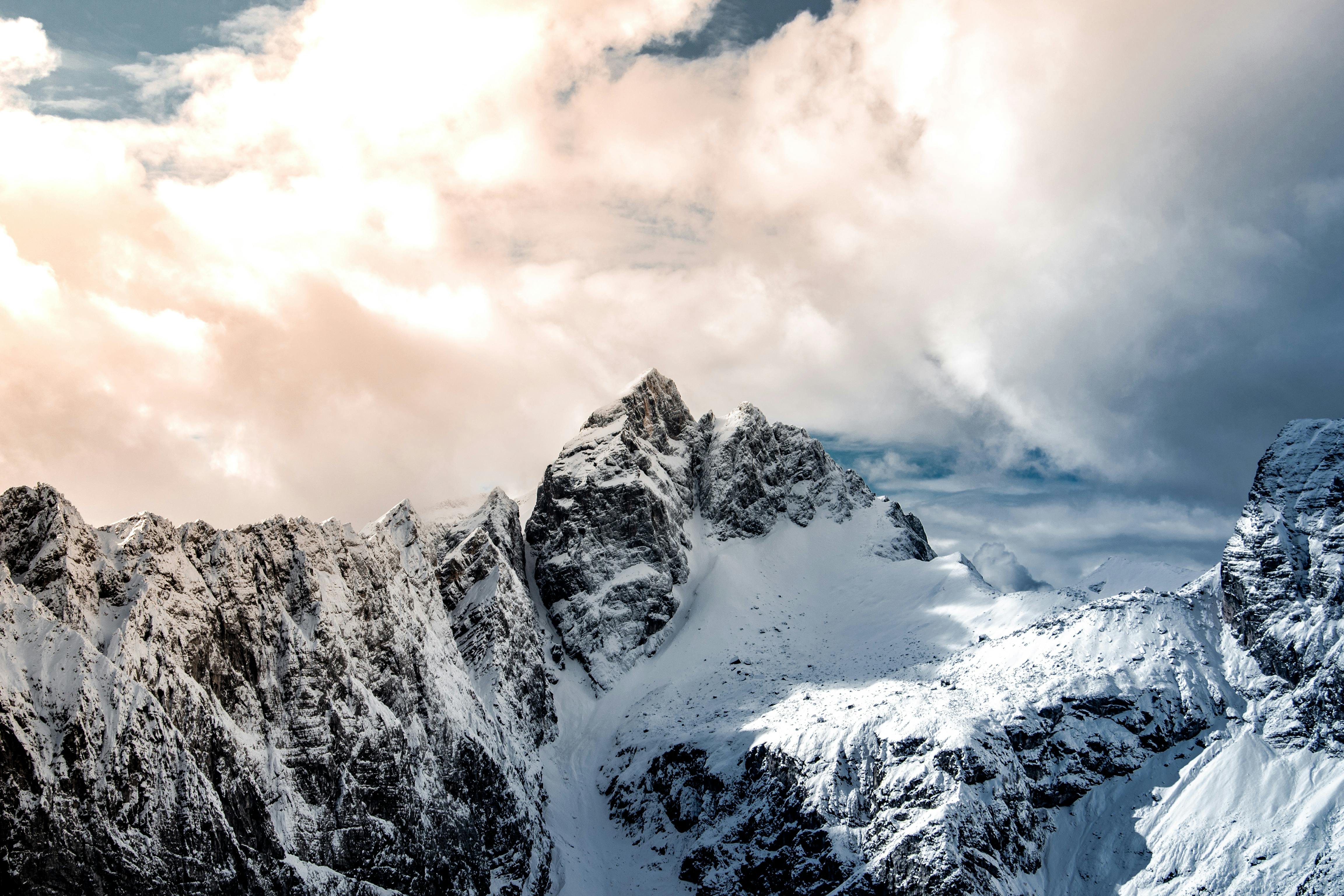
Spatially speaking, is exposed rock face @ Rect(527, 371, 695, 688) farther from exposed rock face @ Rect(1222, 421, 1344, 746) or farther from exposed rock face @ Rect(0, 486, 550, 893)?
exposed rock face @ Rect(1222, 421, 1344, 746)

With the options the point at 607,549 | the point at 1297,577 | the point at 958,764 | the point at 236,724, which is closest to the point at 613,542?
the point at 607,549

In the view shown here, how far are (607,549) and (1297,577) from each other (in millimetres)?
110317

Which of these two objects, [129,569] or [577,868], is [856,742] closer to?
[577,868]

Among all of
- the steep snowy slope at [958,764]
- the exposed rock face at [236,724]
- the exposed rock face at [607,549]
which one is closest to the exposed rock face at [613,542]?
the exposed rock face at [607,549]

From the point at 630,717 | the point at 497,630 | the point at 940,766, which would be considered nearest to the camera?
the point at 940,766

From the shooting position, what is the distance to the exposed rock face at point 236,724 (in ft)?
225

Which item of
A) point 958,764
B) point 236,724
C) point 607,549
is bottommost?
point 958,764

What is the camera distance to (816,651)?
155625 millimetres

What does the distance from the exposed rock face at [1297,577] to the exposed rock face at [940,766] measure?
22.9 ft

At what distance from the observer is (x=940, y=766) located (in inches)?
4373

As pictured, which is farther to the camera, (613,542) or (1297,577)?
(613,542)

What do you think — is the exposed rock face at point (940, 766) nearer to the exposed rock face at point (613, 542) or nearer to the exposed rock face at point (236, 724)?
the exposed rock face at point (236, 724)

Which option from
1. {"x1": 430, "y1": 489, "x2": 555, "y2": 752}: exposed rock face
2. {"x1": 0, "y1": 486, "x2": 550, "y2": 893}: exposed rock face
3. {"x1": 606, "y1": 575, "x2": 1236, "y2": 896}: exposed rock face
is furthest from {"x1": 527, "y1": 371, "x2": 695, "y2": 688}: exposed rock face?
{"x1": 0, "y1": 486, "x2": 550, "y2": 893}: exposed rock face

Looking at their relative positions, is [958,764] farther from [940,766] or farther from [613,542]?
[613,542]
